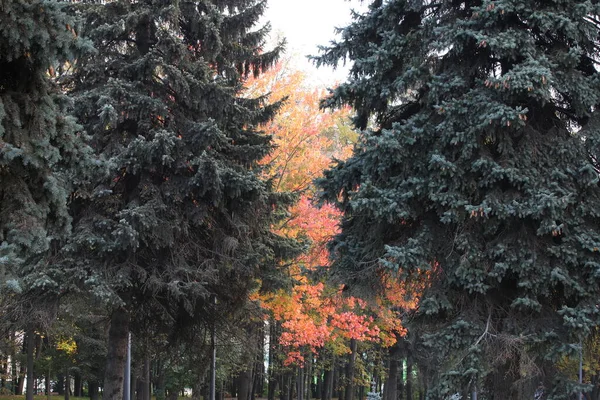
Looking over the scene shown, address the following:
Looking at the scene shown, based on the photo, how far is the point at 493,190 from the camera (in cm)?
991

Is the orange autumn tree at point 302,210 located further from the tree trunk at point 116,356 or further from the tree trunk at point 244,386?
the tree trunk at point 116,356

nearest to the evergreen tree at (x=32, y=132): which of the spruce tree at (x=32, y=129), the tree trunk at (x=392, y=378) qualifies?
the spruce tree at (x=32, y=129)

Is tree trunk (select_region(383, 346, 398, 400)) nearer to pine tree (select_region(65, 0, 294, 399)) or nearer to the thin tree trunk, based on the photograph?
the thin tree trunk

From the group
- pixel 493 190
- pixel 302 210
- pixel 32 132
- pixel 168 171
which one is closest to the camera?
pixel 32 132

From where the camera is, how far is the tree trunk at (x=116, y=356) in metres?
12.7

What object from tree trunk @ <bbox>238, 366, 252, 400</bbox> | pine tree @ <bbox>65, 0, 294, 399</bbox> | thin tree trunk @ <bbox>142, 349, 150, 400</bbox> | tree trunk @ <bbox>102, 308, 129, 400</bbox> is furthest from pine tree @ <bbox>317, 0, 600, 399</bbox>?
thin tree trunk @ <bbox>142, 349, 150, 400</bbox>

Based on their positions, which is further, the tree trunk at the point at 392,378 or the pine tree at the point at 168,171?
the tree trunk at the point at 392,378

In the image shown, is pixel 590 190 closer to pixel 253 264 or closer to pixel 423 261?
pixel 423 261

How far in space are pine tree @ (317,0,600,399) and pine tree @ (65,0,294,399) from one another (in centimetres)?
335

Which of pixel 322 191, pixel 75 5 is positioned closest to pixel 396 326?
pixel 322 191

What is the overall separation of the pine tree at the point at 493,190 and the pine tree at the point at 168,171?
3.35m

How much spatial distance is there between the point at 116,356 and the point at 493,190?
8131 millimetres

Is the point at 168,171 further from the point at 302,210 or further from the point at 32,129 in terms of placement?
the point at 32,129

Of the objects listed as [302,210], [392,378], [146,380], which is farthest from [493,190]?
[392,378]
